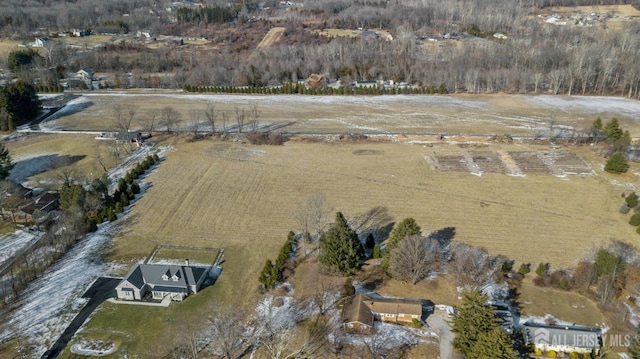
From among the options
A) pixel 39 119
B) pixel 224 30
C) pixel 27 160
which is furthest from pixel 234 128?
pixel 224 30

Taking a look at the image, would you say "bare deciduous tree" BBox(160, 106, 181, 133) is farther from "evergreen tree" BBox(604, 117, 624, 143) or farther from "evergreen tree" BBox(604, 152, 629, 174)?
"evergreen tree" BBox(604, 117, 624, 143)

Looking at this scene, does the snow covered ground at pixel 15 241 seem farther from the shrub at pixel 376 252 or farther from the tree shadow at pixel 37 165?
the shrub at pixel 376 252

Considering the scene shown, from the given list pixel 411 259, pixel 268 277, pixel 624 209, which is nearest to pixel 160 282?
pixel 268 277

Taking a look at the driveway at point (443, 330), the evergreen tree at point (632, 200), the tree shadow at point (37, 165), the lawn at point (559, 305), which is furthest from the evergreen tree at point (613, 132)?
the tree shadow at point (37, 165)

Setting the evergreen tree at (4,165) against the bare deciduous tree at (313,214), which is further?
the evergreen tree at (4,165)

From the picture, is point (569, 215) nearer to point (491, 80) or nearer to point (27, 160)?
point (491, 80)

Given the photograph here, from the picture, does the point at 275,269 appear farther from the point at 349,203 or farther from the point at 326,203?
the point at 349,203

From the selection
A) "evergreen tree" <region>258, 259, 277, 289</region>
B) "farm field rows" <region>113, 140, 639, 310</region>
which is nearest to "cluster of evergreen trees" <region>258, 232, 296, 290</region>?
"evergreen tree" <region>258, 259, 277, 289</region>

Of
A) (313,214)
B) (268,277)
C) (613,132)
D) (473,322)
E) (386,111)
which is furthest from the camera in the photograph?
(386,111)
